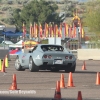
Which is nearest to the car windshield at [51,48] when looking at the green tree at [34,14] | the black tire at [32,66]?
the black tire at [32,66]

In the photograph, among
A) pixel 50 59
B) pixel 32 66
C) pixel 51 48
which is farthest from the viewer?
pixel 51 48

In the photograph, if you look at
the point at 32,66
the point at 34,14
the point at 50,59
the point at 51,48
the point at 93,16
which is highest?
the point at 34,14

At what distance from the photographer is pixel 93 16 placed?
172 ft

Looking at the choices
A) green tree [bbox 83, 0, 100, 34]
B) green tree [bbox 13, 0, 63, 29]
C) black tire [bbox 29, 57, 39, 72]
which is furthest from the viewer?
green tree [bbox 13, 0, 63, 29]

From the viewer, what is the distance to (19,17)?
95.3m

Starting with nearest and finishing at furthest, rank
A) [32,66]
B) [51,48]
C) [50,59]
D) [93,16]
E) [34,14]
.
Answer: [50,59]
[32,66]
[51,48]
[93,16]
[34,14]

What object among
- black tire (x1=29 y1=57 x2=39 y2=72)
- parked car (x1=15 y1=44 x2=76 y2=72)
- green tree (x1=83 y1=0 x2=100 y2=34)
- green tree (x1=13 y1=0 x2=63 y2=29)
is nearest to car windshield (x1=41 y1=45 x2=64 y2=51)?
parked car (x1=15 y1=44 x2=76 y2=72)

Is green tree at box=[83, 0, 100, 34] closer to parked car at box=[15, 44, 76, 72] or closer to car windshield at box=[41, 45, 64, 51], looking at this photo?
car windshield at box=[41, 45, 64, 51]

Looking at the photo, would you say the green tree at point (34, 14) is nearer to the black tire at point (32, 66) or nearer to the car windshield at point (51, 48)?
the car windshield at point (51, 48)

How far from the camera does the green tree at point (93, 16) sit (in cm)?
5228

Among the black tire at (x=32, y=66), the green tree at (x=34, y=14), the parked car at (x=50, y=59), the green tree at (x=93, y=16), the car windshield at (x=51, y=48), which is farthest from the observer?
the green tree at (x=34, y=14)

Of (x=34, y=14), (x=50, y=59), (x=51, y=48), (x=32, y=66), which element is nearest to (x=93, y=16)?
(x=51, y=48)

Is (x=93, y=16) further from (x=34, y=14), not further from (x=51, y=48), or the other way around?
(x=34, y=14)

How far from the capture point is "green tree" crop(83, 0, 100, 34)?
5228cm
